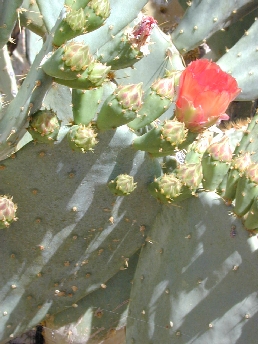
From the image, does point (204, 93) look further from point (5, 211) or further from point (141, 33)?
point (5, 211)

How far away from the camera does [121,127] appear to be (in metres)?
1.29

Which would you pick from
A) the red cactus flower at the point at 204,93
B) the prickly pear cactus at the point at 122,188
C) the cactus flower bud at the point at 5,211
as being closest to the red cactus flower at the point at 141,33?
the prickly pear cactus at the point at 122,188

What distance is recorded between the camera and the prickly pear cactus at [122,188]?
1.16m

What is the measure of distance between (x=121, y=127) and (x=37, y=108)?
24 centimetres

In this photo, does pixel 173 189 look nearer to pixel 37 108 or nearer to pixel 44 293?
pixel 37 108

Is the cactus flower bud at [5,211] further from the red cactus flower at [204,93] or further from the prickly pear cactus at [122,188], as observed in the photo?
the red cactus flower at [204,93]

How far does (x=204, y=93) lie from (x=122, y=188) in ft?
1.12

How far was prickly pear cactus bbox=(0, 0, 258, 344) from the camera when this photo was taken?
1.16m

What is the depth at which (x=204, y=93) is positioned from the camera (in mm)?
1163

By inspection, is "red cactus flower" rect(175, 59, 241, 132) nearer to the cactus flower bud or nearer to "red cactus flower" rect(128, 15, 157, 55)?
"red cactus flower" rect(128, 15, 157, 55)

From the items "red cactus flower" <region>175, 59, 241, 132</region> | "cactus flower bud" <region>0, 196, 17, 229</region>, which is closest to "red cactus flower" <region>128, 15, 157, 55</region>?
"red cactus flower" <region>175, 59, 241, 132</region>

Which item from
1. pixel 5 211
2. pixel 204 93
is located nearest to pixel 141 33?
pixel 204 93

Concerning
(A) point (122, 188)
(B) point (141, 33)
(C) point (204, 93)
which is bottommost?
(A) point (122, 188)

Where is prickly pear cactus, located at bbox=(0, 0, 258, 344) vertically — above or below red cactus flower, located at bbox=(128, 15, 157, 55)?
below
